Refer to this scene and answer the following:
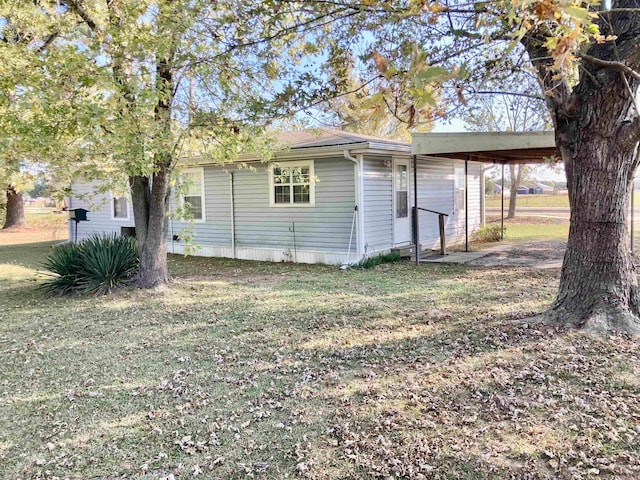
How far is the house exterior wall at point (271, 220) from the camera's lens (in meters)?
10.2

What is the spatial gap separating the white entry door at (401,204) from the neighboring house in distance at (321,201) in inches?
0.9

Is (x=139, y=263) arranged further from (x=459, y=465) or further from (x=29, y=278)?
(x=459, y=465)

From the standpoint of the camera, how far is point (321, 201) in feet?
34.2

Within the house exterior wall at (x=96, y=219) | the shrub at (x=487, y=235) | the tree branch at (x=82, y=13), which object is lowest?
the shrub at (x=487, y=235)

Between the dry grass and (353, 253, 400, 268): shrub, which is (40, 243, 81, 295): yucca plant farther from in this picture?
the dry grass

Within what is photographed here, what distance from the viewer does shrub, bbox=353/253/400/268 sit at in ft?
31.8

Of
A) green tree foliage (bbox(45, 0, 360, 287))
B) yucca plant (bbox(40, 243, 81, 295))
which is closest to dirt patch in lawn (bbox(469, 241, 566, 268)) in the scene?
green tree foliage (bbox(45, 0, 360, 287))

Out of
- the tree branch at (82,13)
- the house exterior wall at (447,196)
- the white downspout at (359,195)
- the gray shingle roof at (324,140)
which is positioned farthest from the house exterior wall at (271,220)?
the tree branch at (82,13)

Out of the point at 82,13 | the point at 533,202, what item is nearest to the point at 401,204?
the point at 82,13

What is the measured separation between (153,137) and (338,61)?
9.18 ft

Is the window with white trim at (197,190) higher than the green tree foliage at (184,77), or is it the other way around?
the green tree foliage at (184,77)

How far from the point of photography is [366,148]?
9.38 meters

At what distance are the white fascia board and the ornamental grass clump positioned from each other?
5842mm

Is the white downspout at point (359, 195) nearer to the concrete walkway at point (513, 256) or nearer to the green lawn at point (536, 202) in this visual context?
the concrete walkway at point (513, 256)
